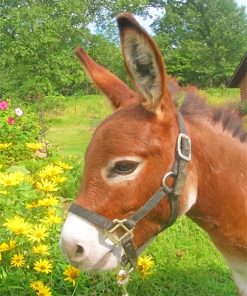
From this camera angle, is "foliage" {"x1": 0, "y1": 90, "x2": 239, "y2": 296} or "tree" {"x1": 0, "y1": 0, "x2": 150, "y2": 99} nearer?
"foliage" {"x1": 0, "y1": 90, "x2": 239, "y2": 296}

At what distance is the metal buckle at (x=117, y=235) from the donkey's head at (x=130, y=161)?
0.02 meters

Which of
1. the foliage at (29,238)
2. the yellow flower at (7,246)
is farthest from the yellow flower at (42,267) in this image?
the yellow flower at (7,246)

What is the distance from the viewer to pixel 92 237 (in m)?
1.90

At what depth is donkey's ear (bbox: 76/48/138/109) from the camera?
2.28 meters

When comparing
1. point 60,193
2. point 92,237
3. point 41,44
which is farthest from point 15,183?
point 41,44

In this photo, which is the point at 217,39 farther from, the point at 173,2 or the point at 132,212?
the point at 132,212

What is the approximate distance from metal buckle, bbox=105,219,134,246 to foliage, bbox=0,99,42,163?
4.90m

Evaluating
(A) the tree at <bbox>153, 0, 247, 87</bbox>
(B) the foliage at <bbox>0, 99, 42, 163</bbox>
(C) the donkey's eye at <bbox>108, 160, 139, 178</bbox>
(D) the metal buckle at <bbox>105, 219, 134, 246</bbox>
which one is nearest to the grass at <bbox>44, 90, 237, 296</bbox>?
(C) the donkey's eye at <bbox>108, 160, 139, 178</bbox>

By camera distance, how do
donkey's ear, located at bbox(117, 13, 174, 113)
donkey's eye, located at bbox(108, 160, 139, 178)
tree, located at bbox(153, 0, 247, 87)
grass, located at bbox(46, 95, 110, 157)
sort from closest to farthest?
donkey's ear, located at bbox(117, 13, 174, 113) < donkey's eye, located at bbox(108, 160, 139, 178) < grass, located at bbox(46, 95, 110, 157) < tree, located at bbox(153, 0, 247, 87)

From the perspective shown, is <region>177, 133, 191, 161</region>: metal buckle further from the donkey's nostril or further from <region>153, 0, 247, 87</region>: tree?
<region>153, 0, 247, 87</region>: tree

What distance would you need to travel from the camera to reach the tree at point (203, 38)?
43.7m

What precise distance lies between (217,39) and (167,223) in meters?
46.3

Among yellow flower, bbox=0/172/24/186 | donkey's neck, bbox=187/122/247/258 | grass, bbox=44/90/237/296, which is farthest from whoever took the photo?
grass, bbox=44/90/237/296

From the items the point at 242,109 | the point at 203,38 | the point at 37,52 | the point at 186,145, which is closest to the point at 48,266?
the point at 186,145
